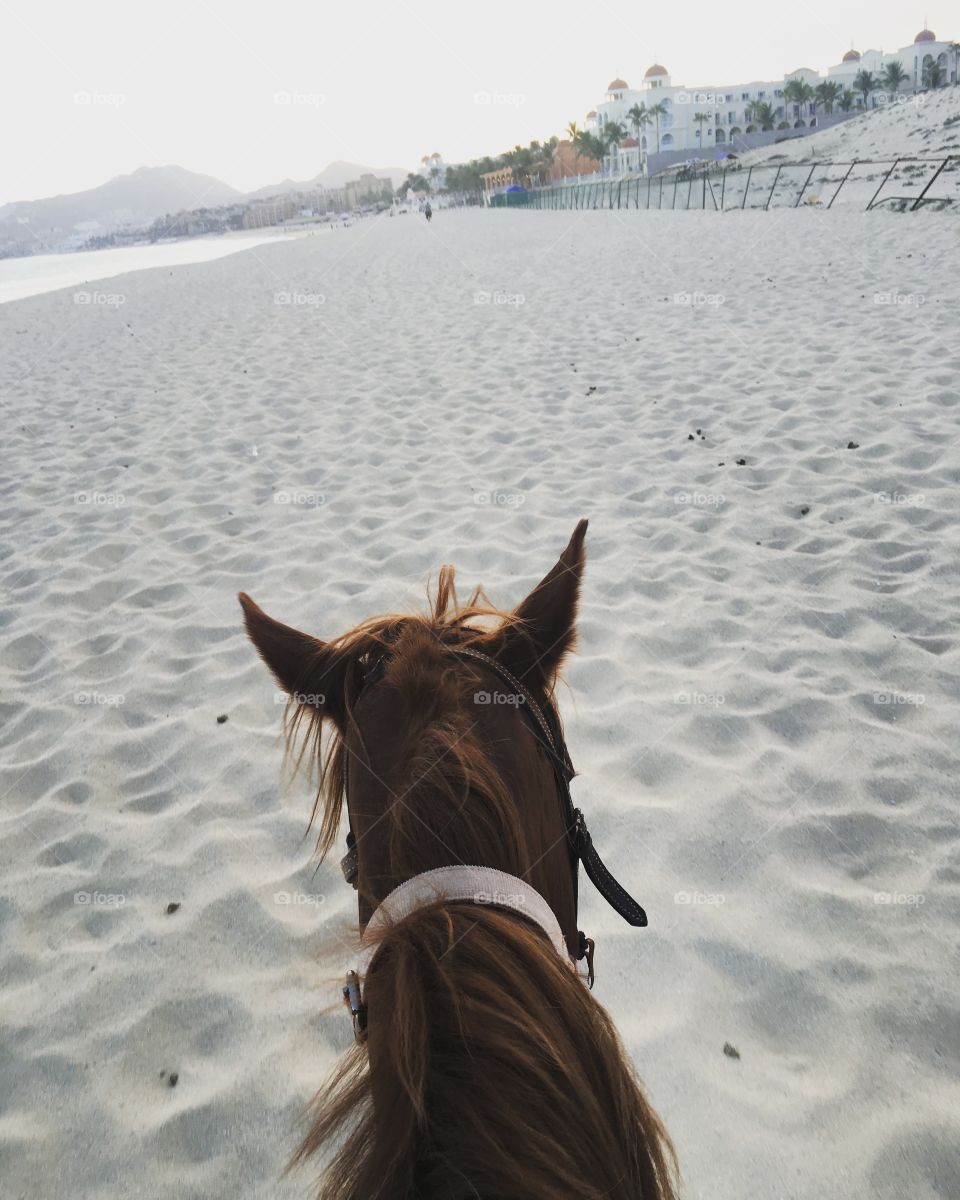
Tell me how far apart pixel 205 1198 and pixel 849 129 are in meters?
72.3

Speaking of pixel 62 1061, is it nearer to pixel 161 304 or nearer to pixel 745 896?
pixel 745 896

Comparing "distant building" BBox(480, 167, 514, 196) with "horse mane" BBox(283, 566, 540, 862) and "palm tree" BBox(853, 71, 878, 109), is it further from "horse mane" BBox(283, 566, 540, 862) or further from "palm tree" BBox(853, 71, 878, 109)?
"horse mane" BBox(283, 566, 540, 862)

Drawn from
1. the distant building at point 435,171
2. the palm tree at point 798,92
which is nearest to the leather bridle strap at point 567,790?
the palm tree at point 798,92

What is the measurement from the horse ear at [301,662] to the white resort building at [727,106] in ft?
274

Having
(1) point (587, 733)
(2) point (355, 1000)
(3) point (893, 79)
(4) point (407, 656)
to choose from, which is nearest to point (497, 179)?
(3) point (893, 79)

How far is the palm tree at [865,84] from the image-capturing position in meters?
72.7

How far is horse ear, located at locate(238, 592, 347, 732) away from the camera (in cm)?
114

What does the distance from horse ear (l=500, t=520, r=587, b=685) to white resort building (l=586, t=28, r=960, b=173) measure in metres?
83.5

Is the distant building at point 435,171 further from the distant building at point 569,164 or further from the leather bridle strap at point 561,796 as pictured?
the leather bridle strap at point 561,796

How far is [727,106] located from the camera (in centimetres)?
9200

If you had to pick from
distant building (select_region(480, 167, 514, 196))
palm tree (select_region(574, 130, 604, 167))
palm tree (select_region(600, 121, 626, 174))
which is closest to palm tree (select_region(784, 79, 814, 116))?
palm tree (select_region(600, 121, 626, 174))

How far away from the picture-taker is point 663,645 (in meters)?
3.19

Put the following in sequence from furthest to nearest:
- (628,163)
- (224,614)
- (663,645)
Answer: (628,163) → (224,614) → (663,645)

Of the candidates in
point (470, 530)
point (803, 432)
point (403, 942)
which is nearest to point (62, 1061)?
point (403, 942)
